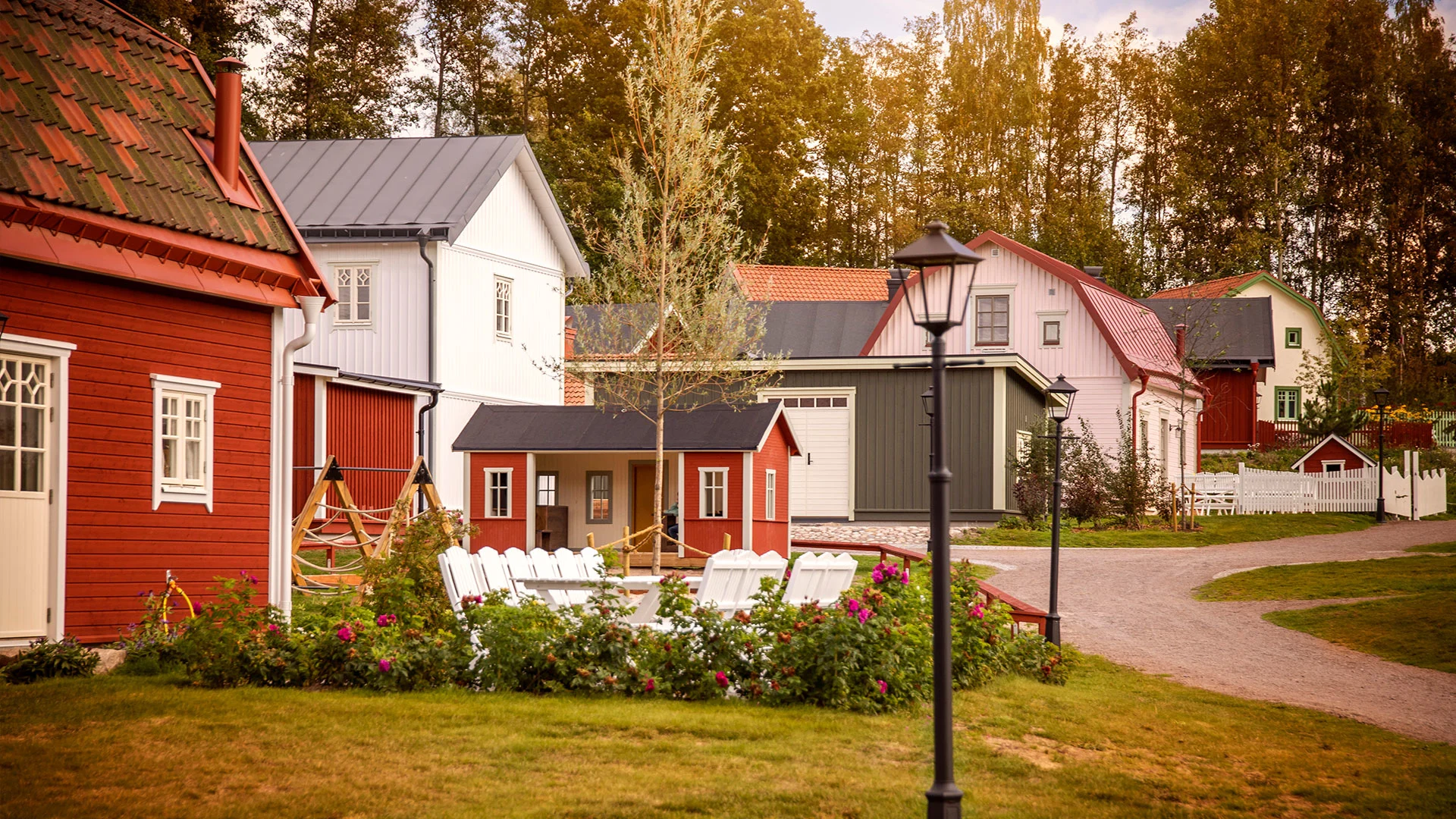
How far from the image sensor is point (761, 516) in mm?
21625

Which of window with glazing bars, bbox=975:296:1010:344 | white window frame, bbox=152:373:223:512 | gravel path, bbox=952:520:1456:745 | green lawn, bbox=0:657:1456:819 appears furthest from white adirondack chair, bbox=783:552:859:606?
window with glazing bars, bbox=975:296:1010:344

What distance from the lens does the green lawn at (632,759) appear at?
629 centimetres

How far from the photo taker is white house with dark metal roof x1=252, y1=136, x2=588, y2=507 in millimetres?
21969

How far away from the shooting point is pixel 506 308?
25.0 metres

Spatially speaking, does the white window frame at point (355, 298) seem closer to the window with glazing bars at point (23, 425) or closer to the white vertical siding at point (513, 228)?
the white vertical siding at point (513, 228)

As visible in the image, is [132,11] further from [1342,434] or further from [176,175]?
[1342,434]

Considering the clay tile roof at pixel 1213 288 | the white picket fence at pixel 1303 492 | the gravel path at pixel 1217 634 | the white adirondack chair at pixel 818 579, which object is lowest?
the gravel path at pixel 1217 634

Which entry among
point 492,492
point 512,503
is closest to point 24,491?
point 512,503

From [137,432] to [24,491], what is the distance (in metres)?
1.06

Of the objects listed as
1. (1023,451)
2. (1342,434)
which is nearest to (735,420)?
(1023,451)

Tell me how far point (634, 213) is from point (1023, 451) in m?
11.6

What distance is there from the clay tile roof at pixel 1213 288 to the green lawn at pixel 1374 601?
91.6ft

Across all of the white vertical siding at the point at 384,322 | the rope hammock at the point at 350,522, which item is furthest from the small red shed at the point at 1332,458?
the rope hammock at the point at 350,522

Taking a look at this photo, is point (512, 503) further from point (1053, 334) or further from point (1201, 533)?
point (1053, 334)
